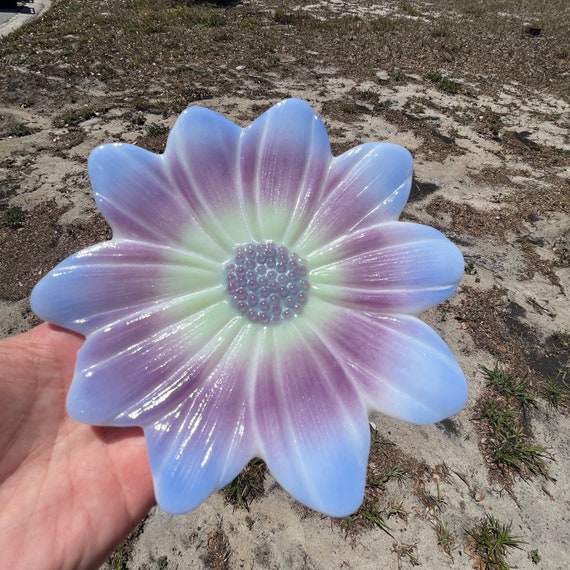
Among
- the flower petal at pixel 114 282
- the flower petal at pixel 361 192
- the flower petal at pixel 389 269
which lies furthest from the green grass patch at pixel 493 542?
the flower petal at pixel 114 282

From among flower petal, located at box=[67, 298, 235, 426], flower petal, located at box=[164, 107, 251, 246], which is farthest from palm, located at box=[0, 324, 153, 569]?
flower petal, located at box=[164, 107, 251, 246]

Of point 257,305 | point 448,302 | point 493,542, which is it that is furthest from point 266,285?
point 448,302

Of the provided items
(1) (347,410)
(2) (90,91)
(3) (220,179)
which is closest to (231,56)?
(2) (90,91)

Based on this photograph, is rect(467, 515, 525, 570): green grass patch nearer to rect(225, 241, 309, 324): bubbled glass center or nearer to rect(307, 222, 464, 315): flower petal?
rect(307, 222, 464, 315): flower petal

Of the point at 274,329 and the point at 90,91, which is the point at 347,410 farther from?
the point at 90,91

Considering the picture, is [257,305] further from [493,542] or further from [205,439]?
[493,542]

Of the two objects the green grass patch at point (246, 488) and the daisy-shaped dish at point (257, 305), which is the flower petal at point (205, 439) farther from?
the green grass patch at point (246, 488)
